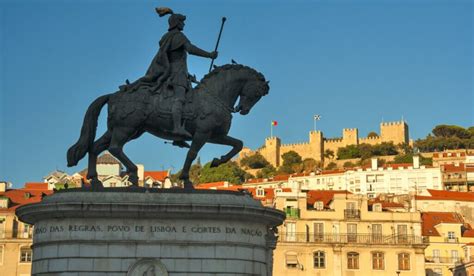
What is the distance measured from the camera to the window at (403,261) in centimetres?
5956

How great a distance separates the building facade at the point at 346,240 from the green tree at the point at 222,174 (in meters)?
73.2

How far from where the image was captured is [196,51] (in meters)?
19.5

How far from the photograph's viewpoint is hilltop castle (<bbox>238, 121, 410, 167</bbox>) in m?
163

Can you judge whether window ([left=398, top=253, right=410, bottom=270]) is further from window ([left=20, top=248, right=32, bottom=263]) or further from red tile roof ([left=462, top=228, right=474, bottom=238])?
window ([left=20, top=248, right=32, bottom=263])

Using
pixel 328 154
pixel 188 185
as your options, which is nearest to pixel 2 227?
pixel 188 185

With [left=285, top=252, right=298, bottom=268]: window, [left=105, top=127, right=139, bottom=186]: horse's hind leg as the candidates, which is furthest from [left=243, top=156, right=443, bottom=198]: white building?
[left=105, top=127, right=139, bottom=186]: horse's hind leg

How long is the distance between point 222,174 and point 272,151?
92.4 ft

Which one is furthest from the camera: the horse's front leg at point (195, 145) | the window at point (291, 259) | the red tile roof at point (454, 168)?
the red tile roof at point (454, 168)

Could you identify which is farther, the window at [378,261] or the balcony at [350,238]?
the balcony at [350,238]

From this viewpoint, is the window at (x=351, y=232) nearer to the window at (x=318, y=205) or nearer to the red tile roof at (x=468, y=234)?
the window at (x=318, y=205)

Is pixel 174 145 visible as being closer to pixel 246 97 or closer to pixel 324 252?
pixel 246 97

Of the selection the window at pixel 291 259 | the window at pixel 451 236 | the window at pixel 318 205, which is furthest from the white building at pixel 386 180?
the window at pixel 291 259

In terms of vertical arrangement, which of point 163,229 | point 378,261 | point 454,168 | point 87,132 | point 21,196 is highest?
point 454,168

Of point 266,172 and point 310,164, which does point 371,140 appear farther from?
point 266,172
